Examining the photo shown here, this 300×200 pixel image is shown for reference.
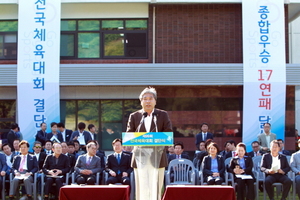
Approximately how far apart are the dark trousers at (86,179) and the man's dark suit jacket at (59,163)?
45cm

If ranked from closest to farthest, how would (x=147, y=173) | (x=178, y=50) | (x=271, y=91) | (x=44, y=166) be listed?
(x=147, y=173) < (x=44, y=166) < (x=271, y=91) < (x=178, y=50)

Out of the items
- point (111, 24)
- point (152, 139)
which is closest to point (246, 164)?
point (152, 139)

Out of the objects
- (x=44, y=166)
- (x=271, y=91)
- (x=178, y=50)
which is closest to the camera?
(x=44, y=166)

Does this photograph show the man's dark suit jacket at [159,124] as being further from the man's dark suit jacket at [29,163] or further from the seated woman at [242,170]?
the man's dark suit jacket at [29,163]

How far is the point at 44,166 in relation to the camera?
1123 centimetres

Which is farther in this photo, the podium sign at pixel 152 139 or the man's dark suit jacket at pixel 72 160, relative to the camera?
the man's dark suit jacket at pixel 72 160

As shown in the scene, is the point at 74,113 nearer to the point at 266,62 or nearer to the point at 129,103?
the point at 129,103

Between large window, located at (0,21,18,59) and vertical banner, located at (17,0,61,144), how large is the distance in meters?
1.39

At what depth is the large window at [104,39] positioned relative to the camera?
16.6 metres

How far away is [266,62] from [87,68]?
5.65 metres

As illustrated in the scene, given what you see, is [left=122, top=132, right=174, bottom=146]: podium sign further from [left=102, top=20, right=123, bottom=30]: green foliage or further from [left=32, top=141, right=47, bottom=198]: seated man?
[left=102, top=20, right=123, bottom=30]: green foliage

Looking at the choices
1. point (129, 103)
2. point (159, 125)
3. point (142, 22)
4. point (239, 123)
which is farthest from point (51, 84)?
point (159, 125)

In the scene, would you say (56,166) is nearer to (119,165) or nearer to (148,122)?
(119,165)

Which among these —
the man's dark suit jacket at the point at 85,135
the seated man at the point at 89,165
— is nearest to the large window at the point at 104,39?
the man's dark suit jacket at the point at 85,135
